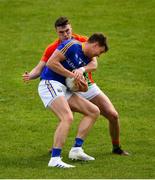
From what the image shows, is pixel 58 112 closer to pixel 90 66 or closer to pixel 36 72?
pixel 90 66

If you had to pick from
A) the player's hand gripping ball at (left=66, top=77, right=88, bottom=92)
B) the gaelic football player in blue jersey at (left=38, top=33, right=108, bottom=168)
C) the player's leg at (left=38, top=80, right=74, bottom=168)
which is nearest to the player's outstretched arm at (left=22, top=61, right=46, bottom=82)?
the gaelic football player in blue jersey at (left=38, top=33, right=108, bottom=168)

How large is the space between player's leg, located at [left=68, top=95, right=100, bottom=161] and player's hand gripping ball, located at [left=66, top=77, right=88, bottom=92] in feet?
0.61

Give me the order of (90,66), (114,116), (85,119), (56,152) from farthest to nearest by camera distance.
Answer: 1. (114,116)
2. (85,119)
3. (90,66)
4. (56,152)

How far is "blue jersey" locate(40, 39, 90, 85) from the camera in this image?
37.1 feet

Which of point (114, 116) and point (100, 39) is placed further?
point (114, 116)

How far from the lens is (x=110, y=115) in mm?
12039

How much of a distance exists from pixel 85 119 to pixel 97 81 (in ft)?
19.4

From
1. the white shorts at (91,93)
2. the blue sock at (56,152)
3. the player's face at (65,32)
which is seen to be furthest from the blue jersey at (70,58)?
the blue sock at (56,152)

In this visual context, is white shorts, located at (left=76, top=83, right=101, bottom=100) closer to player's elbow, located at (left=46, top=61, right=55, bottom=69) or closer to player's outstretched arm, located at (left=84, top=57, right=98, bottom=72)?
player's outstretched arm, located at (left=84, top=57, right=98, bottom=72)

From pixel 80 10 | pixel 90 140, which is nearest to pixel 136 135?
pixel 90 140

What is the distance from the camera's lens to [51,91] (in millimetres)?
11422

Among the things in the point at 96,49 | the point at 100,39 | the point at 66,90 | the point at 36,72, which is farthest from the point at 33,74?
the point at 100,39

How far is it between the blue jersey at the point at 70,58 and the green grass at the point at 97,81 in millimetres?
1233

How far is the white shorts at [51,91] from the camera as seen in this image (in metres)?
11.4
